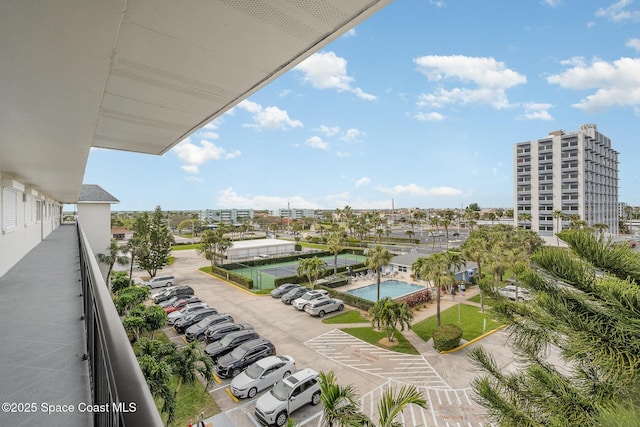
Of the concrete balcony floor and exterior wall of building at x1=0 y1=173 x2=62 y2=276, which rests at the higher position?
exterior wall of building at x1=0 y1=173 x2=62 y2=276

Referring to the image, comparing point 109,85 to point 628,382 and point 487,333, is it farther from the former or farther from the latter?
point 487,333

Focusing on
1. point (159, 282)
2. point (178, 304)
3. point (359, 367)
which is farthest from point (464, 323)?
point (159, 282)

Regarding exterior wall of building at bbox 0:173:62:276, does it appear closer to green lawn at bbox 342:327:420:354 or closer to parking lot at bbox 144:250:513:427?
parking lot at bbox 144:250:513:427

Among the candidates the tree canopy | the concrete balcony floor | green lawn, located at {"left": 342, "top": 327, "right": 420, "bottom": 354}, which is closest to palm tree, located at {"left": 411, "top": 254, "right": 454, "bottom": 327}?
green lawn, located at {"left": 342, "top": 327, "right": 420, "bottom": 354}

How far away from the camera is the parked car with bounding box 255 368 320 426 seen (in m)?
8.97

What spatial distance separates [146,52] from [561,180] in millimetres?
65295

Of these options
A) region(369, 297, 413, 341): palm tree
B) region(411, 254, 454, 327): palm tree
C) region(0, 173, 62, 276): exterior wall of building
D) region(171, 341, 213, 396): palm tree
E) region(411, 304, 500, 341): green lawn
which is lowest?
region(411, 304, 500, 341): green lawn

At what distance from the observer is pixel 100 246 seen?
2167cm

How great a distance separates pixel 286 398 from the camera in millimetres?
9320

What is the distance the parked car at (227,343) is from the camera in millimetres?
12812

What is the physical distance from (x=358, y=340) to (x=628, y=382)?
12581 mm

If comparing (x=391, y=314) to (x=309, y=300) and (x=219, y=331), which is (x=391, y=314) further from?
(x=219, y=331)

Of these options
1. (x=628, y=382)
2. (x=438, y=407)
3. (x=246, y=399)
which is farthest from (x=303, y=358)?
(x=628, y=382)

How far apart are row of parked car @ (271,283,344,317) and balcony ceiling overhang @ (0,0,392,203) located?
54.6 feet
